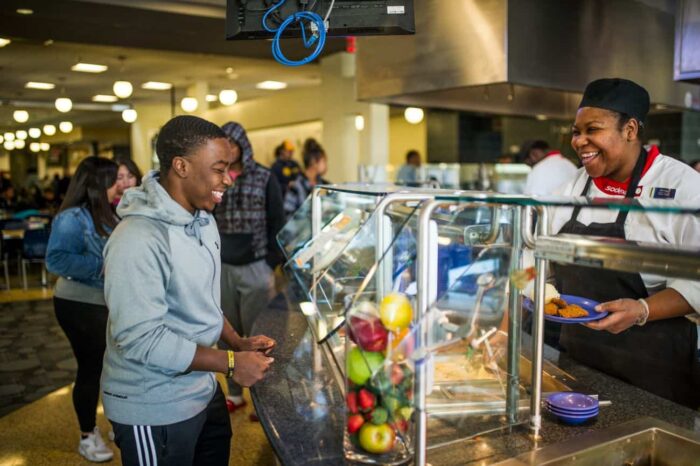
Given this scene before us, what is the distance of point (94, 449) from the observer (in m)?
3.18

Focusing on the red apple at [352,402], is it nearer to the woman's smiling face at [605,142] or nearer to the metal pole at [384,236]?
the metal pole at [384,236]

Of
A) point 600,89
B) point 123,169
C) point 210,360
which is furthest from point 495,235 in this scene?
point 123,169

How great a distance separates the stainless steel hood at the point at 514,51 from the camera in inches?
139

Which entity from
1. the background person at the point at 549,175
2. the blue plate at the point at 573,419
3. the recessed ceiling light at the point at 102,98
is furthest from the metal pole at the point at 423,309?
the recessed ceiling light at the point at 102,98

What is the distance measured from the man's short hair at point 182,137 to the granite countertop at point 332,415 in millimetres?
720

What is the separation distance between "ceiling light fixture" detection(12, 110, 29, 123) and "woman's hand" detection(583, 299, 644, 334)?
4.10 meters

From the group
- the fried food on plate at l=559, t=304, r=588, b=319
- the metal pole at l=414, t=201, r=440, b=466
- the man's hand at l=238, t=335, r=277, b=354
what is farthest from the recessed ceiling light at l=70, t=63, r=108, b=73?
the metal pole at l=414, t=201, r=440, b=466

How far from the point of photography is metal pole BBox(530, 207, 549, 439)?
4.75 ft

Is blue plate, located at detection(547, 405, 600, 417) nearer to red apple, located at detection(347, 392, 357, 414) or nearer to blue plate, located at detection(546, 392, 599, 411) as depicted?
blue plate, located at detection(546, 392, 599, 411)

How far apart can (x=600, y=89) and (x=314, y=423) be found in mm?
1469

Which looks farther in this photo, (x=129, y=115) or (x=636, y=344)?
(x=129, y=115)

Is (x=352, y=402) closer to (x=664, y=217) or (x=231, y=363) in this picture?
(x=231, y=363)

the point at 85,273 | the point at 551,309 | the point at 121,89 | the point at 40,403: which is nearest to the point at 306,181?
the point at 40,403

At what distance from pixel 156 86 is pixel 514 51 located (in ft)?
28.2
